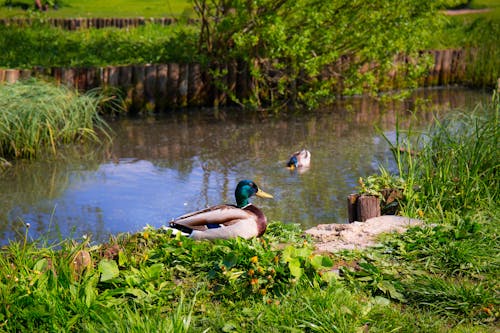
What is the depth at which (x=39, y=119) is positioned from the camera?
10.5 meters

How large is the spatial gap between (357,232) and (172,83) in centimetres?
812

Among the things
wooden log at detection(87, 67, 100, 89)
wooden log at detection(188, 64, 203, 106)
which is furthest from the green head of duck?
wooden log at detection(188, 64, 203, 106)

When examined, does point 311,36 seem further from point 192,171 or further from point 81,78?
Answer: point 192,171

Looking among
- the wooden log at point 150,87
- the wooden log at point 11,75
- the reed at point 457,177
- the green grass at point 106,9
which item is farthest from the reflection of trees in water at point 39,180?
the green grass at point 106,9

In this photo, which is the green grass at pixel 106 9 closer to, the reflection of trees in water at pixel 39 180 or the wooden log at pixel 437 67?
the wooden log at pixel 437 67

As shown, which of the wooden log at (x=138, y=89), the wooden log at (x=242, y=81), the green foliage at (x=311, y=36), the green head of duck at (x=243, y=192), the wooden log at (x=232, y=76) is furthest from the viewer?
the wooden log at (x=242, y=81)

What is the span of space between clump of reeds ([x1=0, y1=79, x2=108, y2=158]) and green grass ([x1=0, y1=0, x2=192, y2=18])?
9045 millimetres

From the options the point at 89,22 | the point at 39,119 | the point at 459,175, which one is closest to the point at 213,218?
the point at 459,175

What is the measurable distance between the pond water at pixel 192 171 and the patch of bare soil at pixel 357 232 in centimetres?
143

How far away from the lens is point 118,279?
495 cm

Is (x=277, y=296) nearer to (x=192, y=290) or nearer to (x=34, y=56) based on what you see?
(x=192, y=290)

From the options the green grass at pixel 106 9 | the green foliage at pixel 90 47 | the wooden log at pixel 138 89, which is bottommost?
the wooden log at pixel 138 89

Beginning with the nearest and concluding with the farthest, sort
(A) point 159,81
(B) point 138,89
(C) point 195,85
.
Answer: (B) point 138,89 → (A) point 159,81 → (C) point 195,85

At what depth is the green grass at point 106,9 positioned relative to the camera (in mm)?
21234
